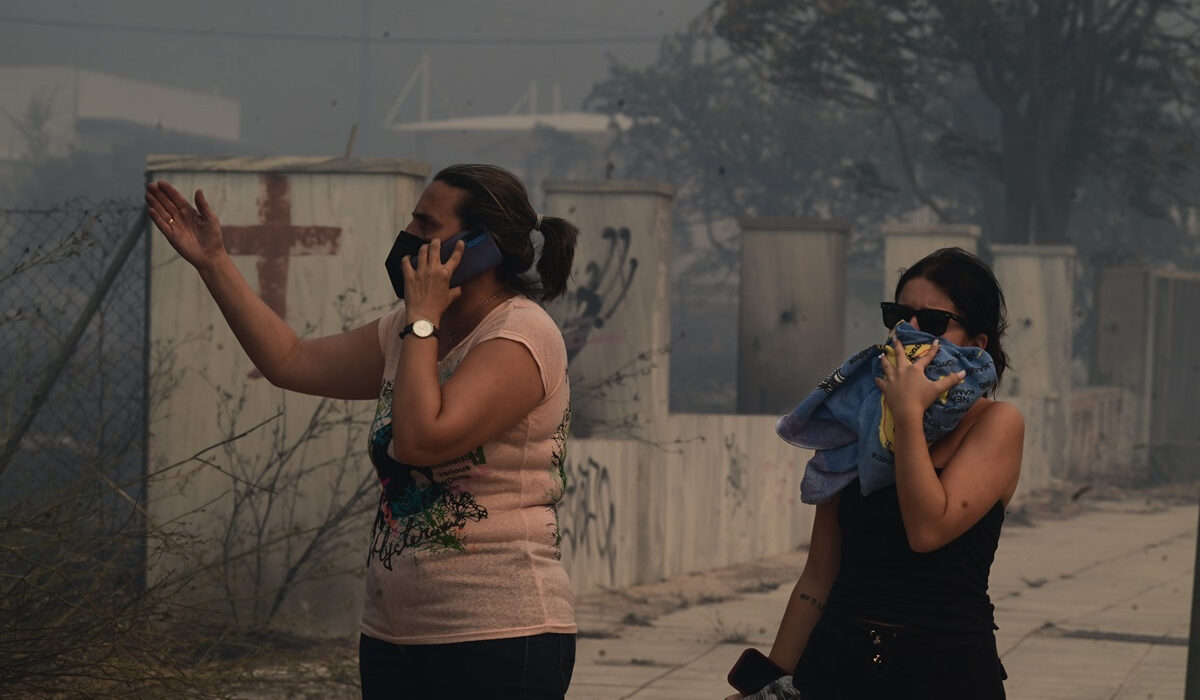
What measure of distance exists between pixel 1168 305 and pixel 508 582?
26.0 m

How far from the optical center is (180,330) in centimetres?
836

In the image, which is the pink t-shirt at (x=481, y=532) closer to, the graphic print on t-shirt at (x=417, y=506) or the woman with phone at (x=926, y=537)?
the graphic print on t-shirt at (x=417, y=506)

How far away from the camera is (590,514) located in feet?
36.8

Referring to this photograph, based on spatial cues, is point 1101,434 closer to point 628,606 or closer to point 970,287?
point 628,606

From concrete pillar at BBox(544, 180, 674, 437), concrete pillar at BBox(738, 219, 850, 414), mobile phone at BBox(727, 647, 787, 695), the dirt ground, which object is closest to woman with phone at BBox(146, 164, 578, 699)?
mobile phone at BBox(727, 647, 787, 695)

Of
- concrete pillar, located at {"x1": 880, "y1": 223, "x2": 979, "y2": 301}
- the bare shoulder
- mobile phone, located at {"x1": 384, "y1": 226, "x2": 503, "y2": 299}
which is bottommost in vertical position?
the bare shoulder

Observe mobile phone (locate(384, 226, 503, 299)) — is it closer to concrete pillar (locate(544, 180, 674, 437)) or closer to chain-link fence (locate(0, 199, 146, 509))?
chain-link fence (locate(0, 199, 146, 509))

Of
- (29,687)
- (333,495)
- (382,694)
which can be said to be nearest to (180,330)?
(333,495)

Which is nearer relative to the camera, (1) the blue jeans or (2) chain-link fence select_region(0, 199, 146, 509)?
(1) the blue jeans

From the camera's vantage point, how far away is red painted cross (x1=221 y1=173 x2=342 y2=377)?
27.6ft

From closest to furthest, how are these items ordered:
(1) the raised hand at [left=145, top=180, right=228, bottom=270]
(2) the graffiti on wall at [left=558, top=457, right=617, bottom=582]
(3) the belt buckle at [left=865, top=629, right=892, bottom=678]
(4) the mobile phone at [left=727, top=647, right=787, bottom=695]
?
(3) the belt buckle at [left=865, top=629, right=892, bottom=678] < (4) the mobile phone at [left=727, top=647, right=787, bottom=695] < (1) the raised hand at [left=145, top=180, right=228, bottom=270] < (2) the graffiti on wall at [left=558, top=457, right=617, bottom=582]

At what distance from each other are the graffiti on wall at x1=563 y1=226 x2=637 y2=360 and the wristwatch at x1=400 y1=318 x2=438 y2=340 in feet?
28.4

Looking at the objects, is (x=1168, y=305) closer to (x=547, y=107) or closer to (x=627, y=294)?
(x=627, y=294)

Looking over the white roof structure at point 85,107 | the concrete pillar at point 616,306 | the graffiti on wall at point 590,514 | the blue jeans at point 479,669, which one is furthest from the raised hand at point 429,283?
the white roof structure at point 85,107
